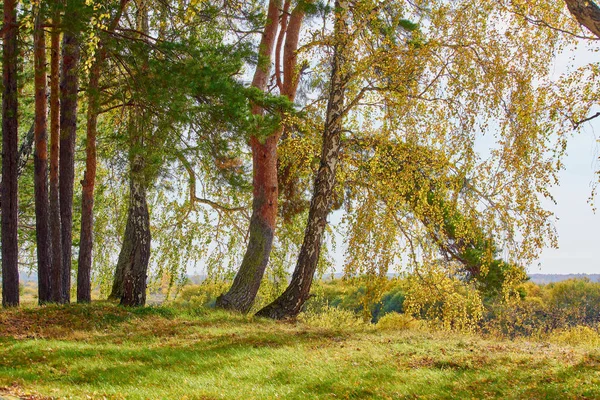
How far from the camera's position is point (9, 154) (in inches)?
418

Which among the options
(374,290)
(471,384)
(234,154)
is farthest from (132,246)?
(471,384)

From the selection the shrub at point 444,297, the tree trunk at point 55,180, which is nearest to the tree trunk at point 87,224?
the tree trunk at point 55,180

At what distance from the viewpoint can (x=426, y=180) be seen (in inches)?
437

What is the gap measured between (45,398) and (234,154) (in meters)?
5.84

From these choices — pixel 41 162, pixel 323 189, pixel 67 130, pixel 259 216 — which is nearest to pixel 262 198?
pixel 259 216

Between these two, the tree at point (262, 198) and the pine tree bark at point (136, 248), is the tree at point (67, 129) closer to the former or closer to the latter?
the pine tree bark at point (136, 248)

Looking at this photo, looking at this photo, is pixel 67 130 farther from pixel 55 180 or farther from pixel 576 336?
pixel 576 336

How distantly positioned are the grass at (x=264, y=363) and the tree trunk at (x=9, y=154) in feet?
4.41

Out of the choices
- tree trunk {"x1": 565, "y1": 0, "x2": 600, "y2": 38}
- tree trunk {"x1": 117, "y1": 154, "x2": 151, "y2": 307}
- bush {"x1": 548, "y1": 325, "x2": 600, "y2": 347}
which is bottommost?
bush {"x1": 548, "y1": 325, "x2": 600, "y2": 347}

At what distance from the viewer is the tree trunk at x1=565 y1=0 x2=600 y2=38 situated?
6301 mm

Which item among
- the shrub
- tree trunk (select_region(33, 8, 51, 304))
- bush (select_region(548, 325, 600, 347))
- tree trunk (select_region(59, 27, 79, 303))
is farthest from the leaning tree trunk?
bush (select_region(548, 325, 600, 347))

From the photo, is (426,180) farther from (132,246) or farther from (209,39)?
(132,246)

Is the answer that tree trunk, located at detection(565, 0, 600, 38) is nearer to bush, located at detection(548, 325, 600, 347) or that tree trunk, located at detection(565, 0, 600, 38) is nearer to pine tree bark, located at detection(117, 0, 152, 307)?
bush, located at detection(548, 325, 600, 347)

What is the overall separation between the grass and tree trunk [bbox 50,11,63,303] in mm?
1410
